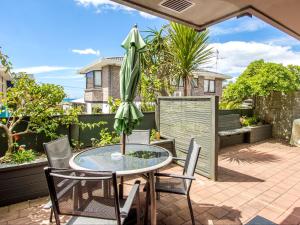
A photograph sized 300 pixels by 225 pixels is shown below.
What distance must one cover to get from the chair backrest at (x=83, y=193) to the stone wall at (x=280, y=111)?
313 inches

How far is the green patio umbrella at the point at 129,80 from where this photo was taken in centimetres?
236

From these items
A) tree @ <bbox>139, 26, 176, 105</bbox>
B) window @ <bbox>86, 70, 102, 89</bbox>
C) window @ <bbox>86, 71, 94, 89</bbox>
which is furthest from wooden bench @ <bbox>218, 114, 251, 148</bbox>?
window @ <bbox>86, 71, 94, 89</bbox>

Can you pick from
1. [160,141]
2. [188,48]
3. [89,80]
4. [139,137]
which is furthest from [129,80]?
[89,80]

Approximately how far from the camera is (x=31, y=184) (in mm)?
3082

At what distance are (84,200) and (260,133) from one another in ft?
24.2

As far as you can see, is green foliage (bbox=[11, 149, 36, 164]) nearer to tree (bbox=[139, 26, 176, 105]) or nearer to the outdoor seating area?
the outdoor seating area

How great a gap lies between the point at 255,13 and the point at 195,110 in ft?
7.95

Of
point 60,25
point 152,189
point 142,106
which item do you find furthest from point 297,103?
point 60,25

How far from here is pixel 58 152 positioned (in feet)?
8.01

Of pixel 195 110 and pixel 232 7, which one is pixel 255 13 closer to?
pixel 232 7

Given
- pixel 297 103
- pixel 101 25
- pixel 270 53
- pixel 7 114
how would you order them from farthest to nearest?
pixel 270 53
pixel 101 25
pixel 297 103
pixel 7 114

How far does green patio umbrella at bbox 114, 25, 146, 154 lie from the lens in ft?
7.73

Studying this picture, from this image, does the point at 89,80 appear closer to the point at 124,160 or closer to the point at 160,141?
the point at 160,141

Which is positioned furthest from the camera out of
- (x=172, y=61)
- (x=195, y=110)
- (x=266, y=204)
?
(x=172, y=61)
